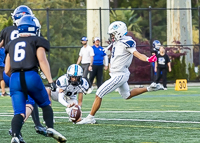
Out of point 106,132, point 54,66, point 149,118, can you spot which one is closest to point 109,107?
point 149,118

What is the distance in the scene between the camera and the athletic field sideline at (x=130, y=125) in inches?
289

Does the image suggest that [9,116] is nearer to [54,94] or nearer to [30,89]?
[54,94]

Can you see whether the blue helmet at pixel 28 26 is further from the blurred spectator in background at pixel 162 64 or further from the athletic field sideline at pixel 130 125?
the blurred spectator in background at pixel 162 64

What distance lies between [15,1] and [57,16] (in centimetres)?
421

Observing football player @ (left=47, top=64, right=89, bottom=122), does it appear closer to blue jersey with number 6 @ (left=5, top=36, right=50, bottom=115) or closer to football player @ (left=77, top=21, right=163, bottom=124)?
football player @ (left=77, top=21, right=163, bottom=124)

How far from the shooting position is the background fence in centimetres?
2353

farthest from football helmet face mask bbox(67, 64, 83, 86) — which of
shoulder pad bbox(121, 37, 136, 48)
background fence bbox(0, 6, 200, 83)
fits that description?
background fence bbox(0, 6, 200, 83)

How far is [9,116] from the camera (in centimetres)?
1053

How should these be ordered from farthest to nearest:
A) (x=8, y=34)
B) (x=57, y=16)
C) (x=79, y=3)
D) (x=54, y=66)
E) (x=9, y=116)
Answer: (x=79, y=3) < (x=57, y=16) < (x=54, y=66) < (x=9, y=116) < (x=8, y=34)

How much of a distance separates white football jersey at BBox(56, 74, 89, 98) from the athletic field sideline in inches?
19.0

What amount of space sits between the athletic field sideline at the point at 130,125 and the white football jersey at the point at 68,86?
0.48 metres

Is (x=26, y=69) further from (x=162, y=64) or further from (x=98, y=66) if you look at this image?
(x=162, y=64)

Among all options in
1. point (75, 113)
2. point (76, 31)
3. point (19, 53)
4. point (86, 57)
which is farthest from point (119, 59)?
point (76, 31)

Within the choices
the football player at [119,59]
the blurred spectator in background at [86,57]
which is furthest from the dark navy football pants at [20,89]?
the blurred spectator in background at [86,57]
